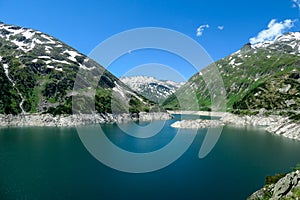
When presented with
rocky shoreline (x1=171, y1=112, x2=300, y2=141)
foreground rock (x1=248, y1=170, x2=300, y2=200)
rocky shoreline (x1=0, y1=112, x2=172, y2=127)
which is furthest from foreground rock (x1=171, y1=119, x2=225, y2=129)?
foreground rock (x1=248, y1=170, x2=300, y2=200)

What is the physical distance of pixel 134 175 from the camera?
5494 centimetres

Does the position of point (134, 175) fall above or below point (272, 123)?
below

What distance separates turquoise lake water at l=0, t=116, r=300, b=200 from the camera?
4366 centimetres

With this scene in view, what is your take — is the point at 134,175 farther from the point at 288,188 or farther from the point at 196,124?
the point at 196,124

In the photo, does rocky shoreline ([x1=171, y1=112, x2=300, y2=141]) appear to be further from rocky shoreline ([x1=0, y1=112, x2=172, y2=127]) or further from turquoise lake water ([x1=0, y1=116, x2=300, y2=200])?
rocky shoreline ([x1=0, y1=112, x2=172, y2=127])

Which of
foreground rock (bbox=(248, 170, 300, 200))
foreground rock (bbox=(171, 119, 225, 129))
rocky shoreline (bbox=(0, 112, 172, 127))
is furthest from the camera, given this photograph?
foreground rock (bbox=(171, 119, 225, 129))

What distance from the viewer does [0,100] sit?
14388 cm

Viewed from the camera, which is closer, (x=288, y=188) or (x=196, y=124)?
(x=288, y=188)

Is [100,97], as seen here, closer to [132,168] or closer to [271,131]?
[271,131]

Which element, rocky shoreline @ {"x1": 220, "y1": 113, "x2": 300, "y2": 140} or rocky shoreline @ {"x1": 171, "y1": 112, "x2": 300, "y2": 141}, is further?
rocky shoreline @ {"x1": 171, "y1": 112, "x2": 300, "y2": 141}

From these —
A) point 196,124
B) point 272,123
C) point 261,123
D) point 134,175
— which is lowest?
point 134,175

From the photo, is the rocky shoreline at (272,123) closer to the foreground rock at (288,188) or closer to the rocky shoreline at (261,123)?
the rocky shoreline at (261,123)

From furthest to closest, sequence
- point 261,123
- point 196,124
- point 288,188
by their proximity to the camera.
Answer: point 261,123
point 196,124
point 288,188

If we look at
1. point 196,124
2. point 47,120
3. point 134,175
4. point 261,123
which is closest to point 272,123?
point 261,123
